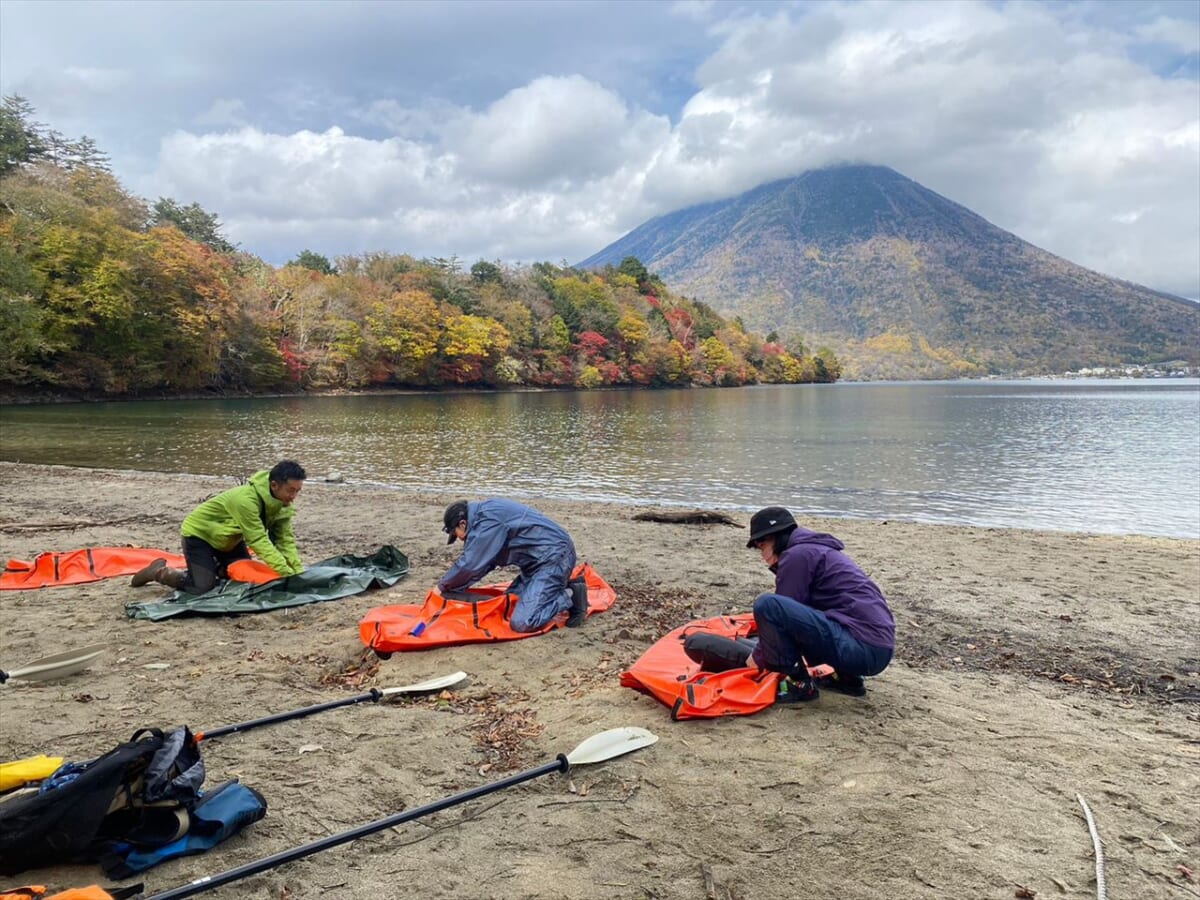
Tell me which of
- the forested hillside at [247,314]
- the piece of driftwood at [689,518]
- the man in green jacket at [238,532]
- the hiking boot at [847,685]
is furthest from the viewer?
the forested hillside at [247,314]

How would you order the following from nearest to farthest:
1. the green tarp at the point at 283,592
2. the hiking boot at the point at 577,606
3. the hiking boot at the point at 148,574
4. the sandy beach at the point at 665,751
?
1. the sandy beach at the point at 665,751
2. the hiking boot at the point at 577,606
3. the green tarp at the point at 283,592
4. the hiking boot at the point at 148,574

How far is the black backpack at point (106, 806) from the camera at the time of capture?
3.24 metres

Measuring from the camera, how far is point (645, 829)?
12.4 feet

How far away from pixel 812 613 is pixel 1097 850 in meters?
1.91

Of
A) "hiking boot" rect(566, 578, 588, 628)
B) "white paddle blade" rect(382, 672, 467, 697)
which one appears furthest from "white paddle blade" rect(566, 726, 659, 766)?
"hiking boot" rect(566, 578, 588, 628)

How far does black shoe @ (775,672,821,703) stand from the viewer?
5.12m

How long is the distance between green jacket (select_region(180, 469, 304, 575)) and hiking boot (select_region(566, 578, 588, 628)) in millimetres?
3278

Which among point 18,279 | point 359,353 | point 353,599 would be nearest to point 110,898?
point 353,599

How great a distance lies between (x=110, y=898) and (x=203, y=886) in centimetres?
35

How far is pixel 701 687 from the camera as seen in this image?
16.7 ft

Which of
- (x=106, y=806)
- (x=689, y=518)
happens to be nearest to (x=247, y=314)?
(x=689, y=518)

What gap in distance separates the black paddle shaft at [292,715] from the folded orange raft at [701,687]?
1914 mm

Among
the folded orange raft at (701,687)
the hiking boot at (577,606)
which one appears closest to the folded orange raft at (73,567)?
the hiking boot at (577,606)

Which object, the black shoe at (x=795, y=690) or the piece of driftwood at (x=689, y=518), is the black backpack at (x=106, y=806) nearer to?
the black shoe at (x=795, y=690)
